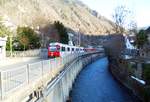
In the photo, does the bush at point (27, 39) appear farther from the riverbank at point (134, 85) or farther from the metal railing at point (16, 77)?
the metal railing at point (16, 77)

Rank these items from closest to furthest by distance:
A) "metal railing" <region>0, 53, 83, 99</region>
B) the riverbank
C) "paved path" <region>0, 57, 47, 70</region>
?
"metal railing" <region>0, 53, 83, 99</region>
the riverbank
"paved path" <region>0, 57, 47, 70</region>

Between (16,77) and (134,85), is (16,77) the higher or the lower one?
the higher one

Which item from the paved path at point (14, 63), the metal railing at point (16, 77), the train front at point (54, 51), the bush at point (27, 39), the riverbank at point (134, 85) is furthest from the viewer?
the bush at point (27, 39)

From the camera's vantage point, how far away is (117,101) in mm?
32406

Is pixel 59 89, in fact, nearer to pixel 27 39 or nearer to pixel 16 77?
pixel 16 77

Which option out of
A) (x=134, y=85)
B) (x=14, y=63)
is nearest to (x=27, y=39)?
(x=14, y=63)

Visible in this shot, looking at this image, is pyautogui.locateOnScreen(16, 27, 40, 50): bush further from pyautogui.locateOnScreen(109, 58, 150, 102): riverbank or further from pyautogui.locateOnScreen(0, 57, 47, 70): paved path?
pyautogui.locateOnScreen(109, 58, 150, 102): riverbank

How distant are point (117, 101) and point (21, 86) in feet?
67.5

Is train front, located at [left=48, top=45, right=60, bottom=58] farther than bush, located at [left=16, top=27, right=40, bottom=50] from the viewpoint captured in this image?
No

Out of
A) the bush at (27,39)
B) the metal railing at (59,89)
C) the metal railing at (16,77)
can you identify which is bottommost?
the metal railing at (59,89)

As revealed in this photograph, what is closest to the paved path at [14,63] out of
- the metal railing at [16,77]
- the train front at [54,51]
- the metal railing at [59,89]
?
the train front at [54,51]

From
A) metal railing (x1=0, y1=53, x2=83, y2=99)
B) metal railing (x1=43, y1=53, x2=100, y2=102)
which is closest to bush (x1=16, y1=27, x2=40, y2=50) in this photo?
metal railing (x1=43, y1=53, x2=100, y2=102)

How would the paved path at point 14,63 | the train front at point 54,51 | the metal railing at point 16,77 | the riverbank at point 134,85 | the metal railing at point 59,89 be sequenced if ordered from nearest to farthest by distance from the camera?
the metal railing at point 16,77 < the metal railing at point 59,89 < the riverbank at point 134,85 < the paved path at point 14,63 < the train front at point 54,51

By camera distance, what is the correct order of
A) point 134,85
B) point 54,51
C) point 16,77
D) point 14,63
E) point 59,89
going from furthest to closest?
point 54,51, point 14,63, point 134,85, point 59,89, point 16,77
